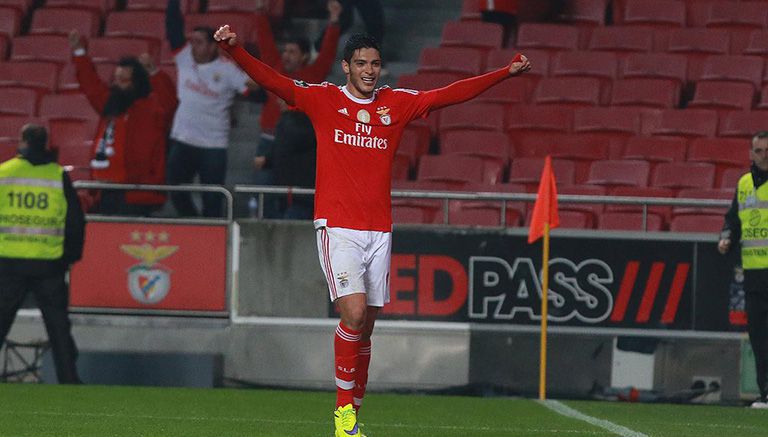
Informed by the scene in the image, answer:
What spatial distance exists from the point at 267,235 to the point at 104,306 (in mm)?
1512

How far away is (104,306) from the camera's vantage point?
13.2 meters

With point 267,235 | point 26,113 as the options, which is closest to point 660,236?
point 267,235

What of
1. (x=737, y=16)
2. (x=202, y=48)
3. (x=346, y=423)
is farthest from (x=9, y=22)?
(x=346, y=423)

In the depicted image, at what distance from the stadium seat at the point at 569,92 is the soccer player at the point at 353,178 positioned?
26.0ft

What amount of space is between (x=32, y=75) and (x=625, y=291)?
7370 millimetres

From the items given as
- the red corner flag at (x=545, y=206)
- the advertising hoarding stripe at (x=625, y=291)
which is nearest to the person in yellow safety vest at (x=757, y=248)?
the advertising hoarding stripe at (x=625, y=291)

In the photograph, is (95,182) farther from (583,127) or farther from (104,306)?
(583,127)

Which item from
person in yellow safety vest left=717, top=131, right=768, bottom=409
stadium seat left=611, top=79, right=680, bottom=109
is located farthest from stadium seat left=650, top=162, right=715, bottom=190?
person in yellow safety vest left=717, top=131, right=768, bottom=409

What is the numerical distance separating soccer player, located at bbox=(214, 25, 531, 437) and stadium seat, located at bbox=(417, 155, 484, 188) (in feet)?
21.7

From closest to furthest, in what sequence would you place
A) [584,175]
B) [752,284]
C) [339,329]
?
[339,329]
[752,284]
[584,175]

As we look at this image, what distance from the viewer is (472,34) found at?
1698cm

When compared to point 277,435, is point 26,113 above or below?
above

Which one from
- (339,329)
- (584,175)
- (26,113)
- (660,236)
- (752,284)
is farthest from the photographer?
(26,113)

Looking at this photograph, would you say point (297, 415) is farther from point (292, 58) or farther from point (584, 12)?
point (584, 12)
